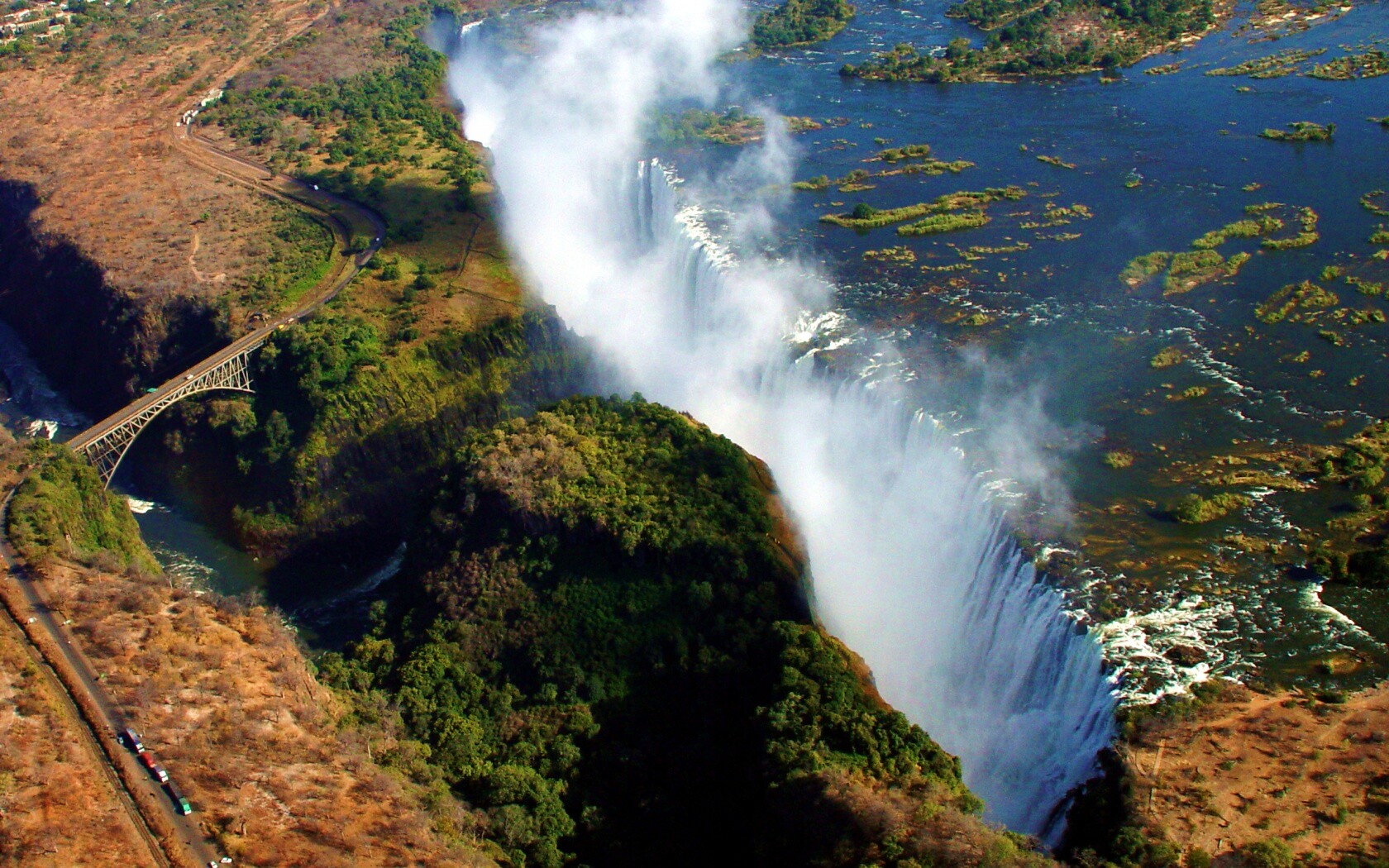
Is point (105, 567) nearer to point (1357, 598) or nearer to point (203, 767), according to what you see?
point (203, 767)

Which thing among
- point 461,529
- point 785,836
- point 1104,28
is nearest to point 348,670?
point 461,529

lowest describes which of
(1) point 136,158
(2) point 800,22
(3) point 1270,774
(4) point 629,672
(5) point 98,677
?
(5) point 98,677

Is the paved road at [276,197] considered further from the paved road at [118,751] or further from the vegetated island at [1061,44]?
the vegetated island at [1061,44]

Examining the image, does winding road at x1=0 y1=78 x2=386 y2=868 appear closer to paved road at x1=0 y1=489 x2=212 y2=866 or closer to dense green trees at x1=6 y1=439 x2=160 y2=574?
paved road at x1=0 y1=489 x2=212 y2=866

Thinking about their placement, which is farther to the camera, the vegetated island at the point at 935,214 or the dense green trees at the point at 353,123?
the dense green trees at the point at 353,123

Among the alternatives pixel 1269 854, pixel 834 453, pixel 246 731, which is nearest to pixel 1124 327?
pixel 834 453

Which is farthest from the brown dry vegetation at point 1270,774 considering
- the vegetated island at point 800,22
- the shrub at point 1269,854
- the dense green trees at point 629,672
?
the vegetated island at point 800,22

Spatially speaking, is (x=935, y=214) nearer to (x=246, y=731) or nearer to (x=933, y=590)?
(x=933, y=590)

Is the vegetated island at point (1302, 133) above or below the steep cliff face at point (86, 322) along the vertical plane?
above
